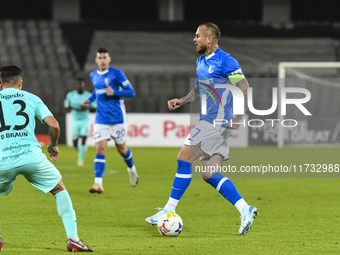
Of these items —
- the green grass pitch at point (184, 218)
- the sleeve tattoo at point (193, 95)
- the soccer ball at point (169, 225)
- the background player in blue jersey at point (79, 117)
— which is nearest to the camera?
the green grass pitch at point (184, 218)

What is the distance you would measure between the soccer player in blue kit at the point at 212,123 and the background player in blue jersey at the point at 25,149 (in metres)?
1.35

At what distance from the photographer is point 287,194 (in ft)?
26.1

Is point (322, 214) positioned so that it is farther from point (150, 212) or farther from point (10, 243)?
point (10, 243)

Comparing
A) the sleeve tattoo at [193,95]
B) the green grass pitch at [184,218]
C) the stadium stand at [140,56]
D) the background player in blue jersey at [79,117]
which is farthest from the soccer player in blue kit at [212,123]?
the stadium stand at [140,56]

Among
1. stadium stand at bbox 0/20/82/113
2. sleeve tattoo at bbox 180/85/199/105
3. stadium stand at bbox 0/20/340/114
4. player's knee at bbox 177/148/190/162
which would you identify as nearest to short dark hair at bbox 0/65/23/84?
player's knee at bbox 177/148/190/162

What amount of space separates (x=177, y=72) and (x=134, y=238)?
62.9ft

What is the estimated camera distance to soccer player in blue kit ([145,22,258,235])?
5.00 meters

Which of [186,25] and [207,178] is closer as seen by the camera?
[207,178]

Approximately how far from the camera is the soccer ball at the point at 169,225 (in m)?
4.83

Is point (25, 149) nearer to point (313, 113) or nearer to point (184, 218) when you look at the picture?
point (184, 218)

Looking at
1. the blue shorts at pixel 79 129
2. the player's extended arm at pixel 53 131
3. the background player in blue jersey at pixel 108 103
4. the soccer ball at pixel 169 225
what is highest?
the player's extended arm at pixel 53 131

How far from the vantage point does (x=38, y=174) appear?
157 inches

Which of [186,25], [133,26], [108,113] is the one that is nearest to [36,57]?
[133,26]

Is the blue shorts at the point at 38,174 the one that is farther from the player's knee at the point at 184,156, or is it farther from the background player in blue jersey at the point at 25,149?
the player's knee at the point at 184,156
